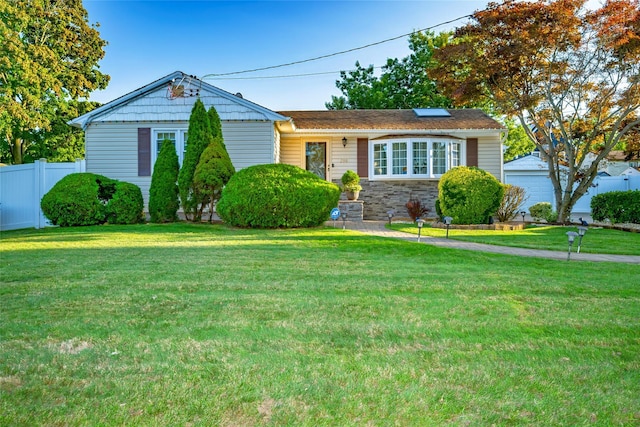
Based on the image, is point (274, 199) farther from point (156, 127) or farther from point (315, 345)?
point (315, 345)

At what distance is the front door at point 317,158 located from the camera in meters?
17.1

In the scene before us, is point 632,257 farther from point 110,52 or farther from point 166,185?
point 110,52

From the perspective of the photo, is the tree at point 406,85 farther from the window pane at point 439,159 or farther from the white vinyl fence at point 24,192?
the white vinyl fence at point 24,192

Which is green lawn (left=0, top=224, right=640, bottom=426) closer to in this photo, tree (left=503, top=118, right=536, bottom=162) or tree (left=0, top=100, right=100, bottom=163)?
tree (left=0, top=100, right=100, bottom=163)

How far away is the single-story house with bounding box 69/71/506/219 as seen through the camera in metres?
15.0

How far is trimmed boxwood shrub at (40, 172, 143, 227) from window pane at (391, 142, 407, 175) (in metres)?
8.69

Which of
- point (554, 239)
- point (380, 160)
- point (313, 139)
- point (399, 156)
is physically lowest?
point (554, 239)

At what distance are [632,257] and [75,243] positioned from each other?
990cm

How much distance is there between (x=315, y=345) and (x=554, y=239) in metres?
8.71

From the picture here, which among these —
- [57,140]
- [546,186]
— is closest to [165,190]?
[546,186]

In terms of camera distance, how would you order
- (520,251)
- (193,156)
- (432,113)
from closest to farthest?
1. (520,251)
2. (193,156)
3. (432,113)

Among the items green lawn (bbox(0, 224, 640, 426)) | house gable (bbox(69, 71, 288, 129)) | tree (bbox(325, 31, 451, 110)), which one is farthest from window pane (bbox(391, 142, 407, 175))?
tree (bbox(325, 31, 451, 110))

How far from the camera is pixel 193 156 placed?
1256cm

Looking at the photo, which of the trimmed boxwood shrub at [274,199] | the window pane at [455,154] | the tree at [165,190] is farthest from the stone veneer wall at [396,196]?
the tree at [165,190]
